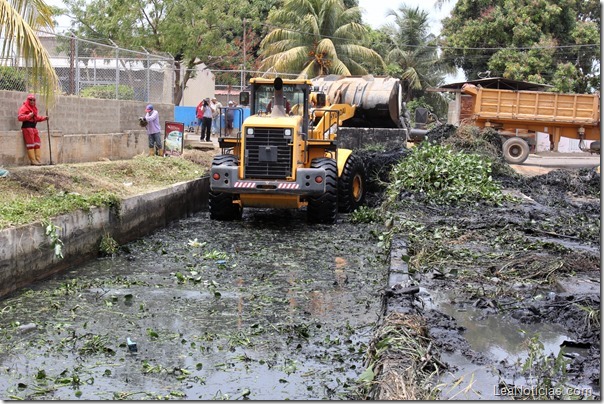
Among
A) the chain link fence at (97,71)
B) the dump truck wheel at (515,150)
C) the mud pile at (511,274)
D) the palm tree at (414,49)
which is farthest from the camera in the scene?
the palm tree at (414,49)

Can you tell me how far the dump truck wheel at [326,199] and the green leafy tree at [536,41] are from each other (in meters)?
24.5

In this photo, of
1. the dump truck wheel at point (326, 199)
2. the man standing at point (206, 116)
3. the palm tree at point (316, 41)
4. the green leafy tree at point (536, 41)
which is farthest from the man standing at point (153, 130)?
the green leafy tree at point (536, 41)

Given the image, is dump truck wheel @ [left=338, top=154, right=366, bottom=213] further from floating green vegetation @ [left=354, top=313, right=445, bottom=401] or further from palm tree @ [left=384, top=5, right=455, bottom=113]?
palm tree @ [left=384, top=5, right=455, bottom=113]

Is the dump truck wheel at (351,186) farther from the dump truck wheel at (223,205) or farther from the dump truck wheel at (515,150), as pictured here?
the dump truck wheel at (515,150)

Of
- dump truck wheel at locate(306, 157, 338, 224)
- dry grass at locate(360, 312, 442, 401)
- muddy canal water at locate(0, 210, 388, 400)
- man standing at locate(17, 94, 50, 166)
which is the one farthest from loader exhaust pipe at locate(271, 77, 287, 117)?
→ dry grass at locate(360, 312, 442, 401)

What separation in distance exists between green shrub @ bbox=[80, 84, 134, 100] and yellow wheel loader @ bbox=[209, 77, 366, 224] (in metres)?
4.87

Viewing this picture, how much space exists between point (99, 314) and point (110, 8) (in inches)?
1228

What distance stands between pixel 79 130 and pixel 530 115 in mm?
16334

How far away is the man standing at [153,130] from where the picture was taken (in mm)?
21094

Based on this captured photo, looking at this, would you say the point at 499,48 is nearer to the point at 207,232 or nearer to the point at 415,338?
the point at 207,232

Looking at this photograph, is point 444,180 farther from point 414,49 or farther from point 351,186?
point 414,49

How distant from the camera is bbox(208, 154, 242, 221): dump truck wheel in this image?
15.3 meters

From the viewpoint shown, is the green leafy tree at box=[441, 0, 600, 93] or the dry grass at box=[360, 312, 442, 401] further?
the green leafy tree at box=[441, 0, 600, 93]

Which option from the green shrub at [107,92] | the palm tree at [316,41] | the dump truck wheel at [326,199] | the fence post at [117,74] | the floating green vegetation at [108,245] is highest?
the palm tree at [316,41]
